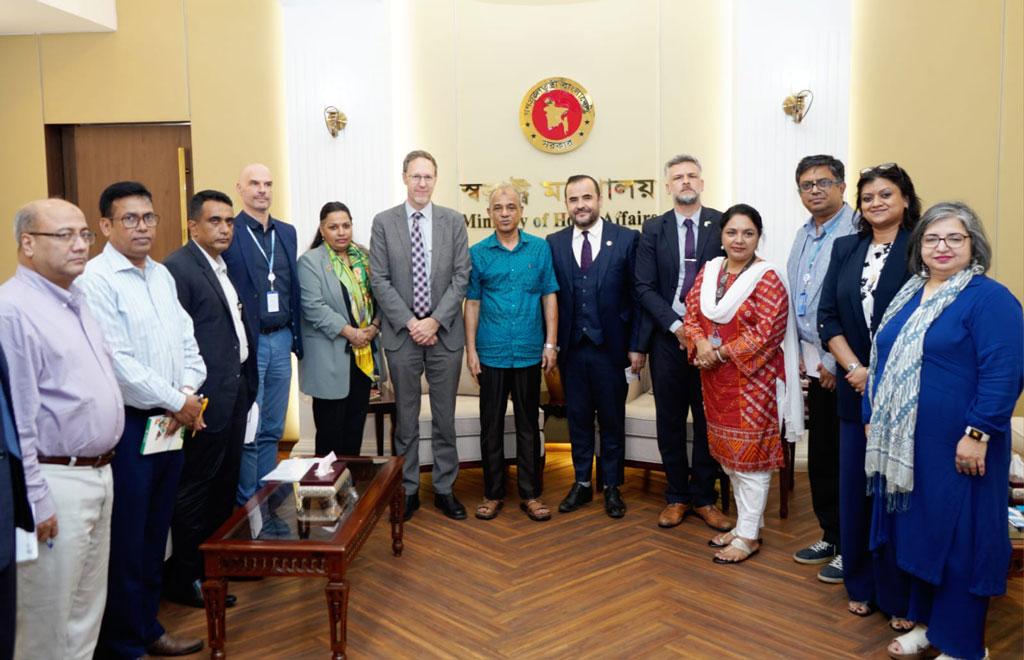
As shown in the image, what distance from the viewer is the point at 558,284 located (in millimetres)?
4047

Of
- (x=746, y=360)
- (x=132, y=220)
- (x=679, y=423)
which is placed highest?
(x=132, y=220)

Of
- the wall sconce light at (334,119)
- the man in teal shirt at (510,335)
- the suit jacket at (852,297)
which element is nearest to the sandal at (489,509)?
the man in teal shirt at (510,335)

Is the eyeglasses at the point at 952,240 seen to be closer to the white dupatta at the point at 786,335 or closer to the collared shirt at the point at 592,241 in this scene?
the white dupatta at the point at 786,335

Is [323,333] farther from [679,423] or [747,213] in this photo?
[747,213]

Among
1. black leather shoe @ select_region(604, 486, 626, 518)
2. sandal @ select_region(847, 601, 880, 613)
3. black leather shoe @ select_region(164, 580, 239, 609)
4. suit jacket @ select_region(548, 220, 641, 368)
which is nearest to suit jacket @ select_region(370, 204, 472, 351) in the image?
suit jacket @ select_region(548, 220, 641, 368)

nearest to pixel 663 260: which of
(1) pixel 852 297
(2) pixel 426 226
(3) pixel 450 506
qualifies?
(1) pixel 852 297

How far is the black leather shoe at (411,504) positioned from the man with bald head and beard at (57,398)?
6.51 ft

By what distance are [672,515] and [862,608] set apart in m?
1.12

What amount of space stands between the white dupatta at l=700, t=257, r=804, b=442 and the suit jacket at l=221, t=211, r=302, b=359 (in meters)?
1.92

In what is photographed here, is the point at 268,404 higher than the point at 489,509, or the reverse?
the point at 268,404

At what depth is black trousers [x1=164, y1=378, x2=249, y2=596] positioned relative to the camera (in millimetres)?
3057

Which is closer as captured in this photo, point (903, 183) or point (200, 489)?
point (903, 183)

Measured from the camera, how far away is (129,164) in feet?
18.1

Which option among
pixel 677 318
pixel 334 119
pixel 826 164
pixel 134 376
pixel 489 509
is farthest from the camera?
pixel 334 119
